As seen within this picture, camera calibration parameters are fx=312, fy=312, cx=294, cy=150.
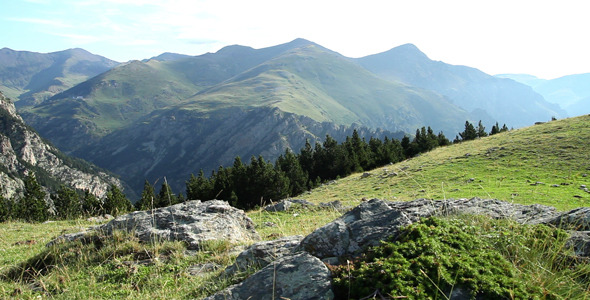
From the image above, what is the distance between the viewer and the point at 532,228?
16.9ft

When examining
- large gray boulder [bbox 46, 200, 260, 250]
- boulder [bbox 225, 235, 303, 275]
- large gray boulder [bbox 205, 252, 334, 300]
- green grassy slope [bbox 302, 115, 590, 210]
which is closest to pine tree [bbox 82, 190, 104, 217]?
large gray boulder [bbox 46, 200, 260, 250]

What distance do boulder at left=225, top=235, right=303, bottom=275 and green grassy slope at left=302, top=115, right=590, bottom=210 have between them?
13524 millimetres

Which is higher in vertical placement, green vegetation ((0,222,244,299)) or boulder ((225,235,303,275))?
boulder ((225,235,303,275))

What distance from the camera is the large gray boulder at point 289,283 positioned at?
4.20 meters

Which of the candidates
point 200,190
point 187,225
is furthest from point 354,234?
point 200,190

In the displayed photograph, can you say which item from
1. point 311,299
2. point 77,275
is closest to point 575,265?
point 311,299

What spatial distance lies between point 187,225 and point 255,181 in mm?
38141

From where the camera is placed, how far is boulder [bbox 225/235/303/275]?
5925mm

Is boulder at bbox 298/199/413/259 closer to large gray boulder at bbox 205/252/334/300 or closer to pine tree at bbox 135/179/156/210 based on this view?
large gray boulder at bbox 205/252/334/300

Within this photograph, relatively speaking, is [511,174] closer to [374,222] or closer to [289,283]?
[374,222]

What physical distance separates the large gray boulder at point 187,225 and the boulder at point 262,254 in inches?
104

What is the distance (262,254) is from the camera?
6.29 metres

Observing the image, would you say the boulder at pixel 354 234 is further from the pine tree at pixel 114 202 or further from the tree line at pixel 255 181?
the pine tree at pixel 114 202

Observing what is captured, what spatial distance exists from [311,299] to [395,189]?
2600cm
